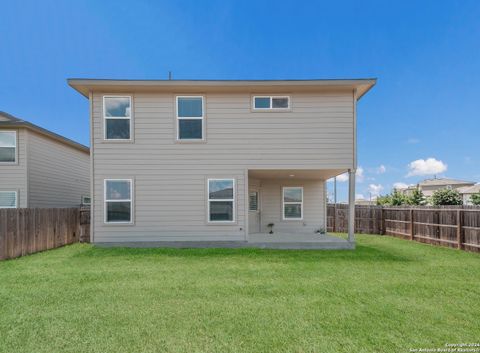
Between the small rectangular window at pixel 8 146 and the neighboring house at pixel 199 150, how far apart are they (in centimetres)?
487

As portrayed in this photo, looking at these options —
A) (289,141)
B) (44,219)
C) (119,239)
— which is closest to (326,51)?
(289,141)

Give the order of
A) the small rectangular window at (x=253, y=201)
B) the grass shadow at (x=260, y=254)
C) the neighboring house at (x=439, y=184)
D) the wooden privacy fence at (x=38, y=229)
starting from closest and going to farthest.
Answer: the grass shadow at (x=260, y=254), the wooden privacy fence at (x=38, y=229), the small rectangular window at (x=253, y=201), the neighboring house at (x=439, y=184)

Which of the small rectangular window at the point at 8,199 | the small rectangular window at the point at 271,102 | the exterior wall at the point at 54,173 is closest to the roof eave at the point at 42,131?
the exterior wall at the point at 54,173

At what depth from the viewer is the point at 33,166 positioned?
10.9 m

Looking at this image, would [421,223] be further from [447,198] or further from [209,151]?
[447,198]

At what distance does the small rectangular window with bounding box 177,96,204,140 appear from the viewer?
8352 millimetres

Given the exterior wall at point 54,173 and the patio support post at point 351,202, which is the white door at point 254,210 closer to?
the patio support post at point 351,202

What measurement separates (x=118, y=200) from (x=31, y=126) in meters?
5.95

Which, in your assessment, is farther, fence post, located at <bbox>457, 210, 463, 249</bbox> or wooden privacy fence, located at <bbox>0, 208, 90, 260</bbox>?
fence post, located at <bbox>457, 210, 463, 249</bbox>

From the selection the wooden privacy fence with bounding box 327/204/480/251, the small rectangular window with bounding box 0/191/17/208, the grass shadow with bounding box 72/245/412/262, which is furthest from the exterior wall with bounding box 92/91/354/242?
the small rectangular window with bounding box 0/191/17/208

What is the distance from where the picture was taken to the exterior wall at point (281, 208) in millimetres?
10773

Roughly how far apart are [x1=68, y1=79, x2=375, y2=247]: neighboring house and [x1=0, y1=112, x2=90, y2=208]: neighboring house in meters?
4.65

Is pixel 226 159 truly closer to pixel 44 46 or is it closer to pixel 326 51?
pixel 326 51

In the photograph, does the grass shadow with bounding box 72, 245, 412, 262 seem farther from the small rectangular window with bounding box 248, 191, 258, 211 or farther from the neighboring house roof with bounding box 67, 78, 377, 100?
the neighboring house roof with bounding box 67, 78, 377, 100
